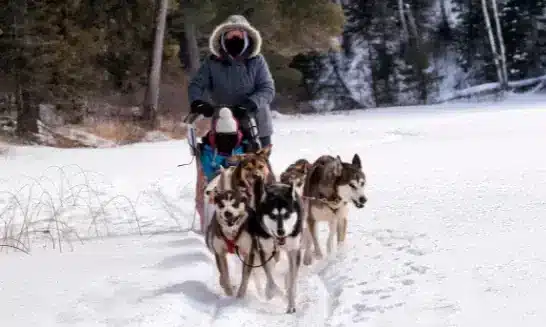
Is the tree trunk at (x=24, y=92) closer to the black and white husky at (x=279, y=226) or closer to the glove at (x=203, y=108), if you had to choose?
the glove at (x=203, y=108)

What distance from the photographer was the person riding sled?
5617 millimetres

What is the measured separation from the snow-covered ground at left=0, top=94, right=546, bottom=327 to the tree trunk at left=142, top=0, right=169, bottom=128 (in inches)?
210

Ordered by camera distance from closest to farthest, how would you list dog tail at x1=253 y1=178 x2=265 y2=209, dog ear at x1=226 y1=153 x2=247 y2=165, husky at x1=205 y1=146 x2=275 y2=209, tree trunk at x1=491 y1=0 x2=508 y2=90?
dog tail at x1=253 y1=178 x2=265 y2=209
husky at x1=205 y1=146 x2=275 y2=209
dog ear at x1=226 y1=153 x2=247 y2=165
tree trunk at x1=491 y1=0 x2=508 y2=90

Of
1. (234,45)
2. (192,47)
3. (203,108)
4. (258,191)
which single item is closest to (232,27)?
(234,45)

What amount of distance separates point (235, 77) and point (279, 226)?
1854mm

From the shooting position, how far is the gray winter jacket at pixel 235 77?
225 inches

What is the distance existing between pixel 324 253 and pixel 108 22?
40.8 feet

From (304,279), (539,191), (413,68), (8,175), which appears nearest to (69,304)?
(304,279)

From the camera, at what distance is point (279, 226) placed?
428 centimetres

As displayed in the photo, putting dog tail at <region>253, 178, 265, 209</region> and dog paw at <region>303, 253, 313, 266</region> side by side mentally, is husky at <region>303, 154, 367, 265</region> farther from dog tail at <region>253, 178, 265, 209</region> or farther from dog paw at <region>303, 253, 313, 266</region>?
dog tail at <region>253, 178, 265, 209</region>

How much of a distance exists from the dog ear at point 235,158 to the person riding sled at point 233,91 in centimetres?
12

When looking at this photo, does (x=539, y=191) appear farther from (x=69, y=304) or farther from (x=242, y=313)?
(x=69, y=304)

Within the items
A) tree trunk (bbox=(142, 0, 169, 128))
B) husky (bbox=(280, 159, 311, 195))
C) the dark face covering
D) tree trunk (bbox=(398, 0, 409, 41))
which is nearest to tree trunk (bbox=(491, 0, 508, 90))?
tree trunk (bbox=(398, 0, 409, 41))

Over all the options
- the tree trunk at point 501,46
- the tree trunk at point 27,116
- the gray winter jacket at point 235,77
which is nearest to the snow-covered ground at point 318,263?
the gray winter jacket at point 235,77
